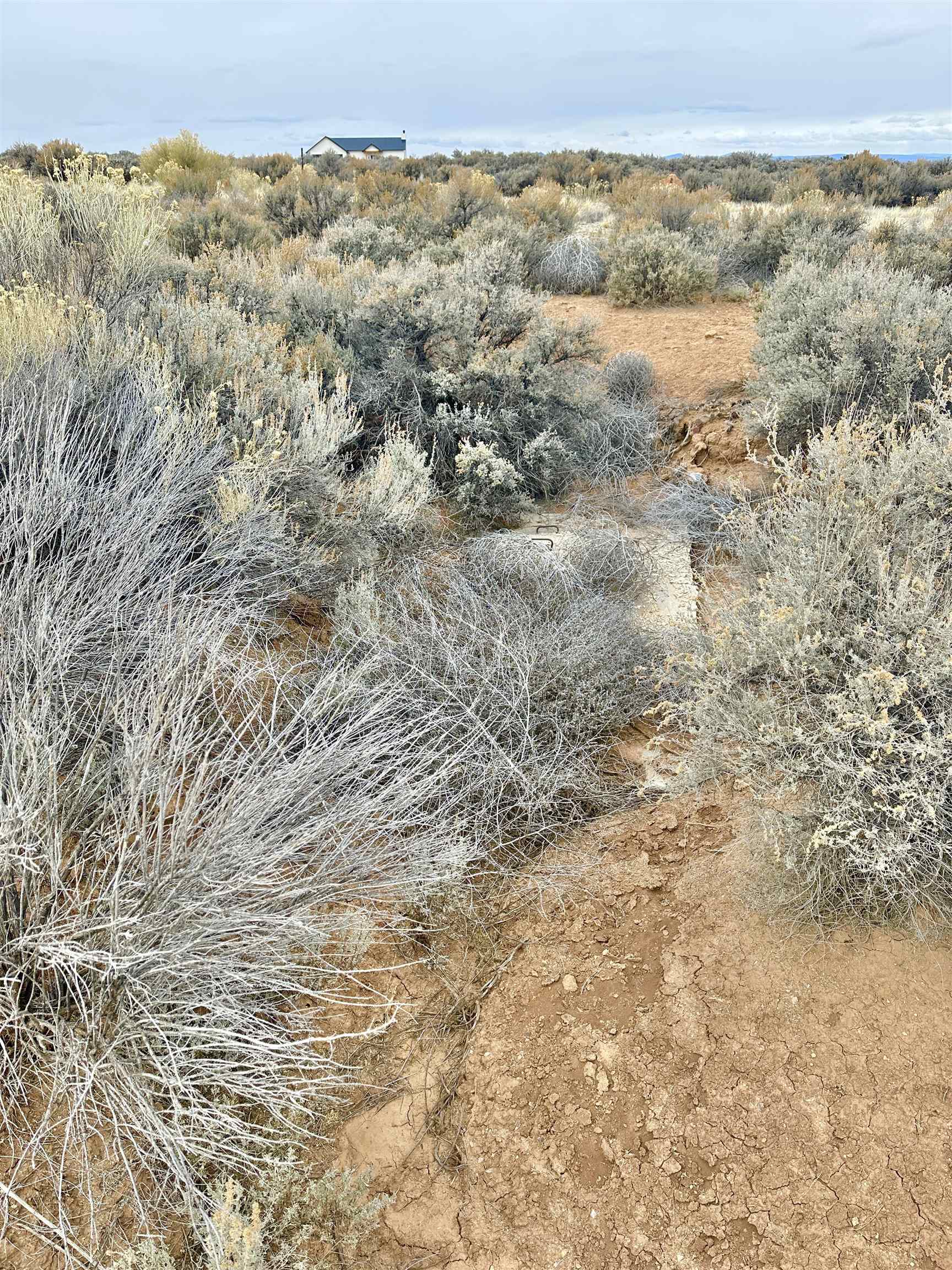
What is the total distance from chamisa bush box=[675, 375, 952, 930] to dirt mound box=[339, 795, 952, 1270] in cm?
22

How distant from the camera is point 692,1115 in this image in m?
2.19

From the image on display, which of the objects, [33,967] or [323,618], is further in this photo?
[323,618]

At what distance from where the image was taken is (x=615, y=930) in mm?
2807

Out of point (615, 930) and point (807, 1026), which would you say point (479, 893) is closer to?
point (615, 930)

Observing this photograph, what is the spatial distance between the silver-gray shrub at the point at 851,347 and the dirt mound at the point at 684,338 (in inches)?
31.6

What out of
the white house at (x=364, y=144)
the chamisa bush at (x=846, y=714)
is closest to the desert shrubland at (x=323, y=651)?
the chamisa bush at (x=846, y=714)

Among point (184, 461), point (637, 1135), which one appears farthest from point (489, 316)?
point (637, 1135)

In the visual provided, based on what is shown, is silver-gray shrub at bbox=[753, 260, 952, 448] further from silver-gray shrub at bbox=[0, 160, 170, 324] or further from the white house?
the white house

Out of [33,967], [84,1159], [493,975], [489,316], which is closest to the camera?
[84,1159]

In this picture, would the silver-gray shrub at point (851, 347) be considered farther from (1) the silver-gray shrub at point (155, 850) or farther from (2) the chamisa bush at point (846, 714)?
(1) the silver-gray shrub at point (155, 850)

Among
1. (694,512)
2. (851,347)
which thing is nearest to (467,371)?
(694,512)

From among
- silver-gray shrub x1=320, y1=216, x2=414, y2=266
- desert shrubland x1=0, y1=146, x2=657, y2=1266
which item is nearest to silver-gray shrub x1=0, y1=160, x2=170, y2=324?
desert shrubland x1=0, y1=146, x2=657, y2=1266

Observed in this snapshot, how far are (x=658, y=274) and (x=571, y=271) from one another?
4.63ft

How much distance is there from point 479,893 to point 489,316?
5118 mm
